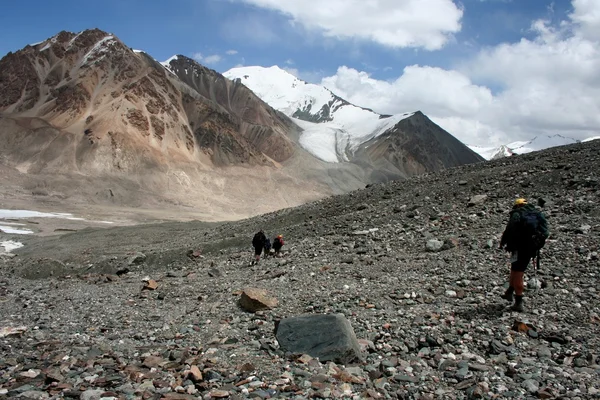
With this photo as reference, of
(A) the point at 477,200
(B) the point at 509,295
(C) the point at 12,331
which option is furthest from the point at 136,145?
(B) the point at 509,295

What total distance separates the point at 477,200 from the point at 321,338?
34.0ft

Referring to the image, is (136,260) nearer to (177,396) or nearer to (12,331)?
(12,331)

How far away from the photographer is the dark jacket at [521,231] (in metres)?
6.73

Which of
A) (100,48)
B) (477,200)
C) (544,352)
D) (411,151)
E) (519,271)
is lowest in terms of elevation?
(544,352)

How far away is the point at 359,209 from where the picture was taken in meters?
18.6

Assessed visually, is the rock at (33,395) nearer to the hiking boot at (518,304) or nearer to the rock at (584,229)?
the hiking boot at (518,304)

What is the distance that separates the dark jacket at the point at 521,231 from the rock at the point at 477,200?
733 centimetres

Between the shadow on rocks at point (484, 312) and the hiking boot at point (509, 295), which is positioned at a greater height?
the hiking boot at point (509, 295)

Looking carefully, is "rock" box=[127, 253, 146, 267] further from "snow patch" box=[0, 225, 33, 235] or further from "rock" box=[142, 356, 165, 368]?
"snow patch" box=[0, 225, 33, 235]

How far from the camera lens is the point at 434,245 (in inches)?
429

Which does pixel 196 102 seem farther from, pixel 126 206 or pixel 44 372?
pixel 44 372

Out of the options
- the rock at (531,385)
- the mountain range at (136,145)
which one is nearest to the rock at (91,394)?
the rock at (531,385)

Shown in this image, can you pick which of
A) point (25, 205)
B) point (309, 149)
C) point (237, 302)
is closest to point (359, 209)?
point (237, 302)

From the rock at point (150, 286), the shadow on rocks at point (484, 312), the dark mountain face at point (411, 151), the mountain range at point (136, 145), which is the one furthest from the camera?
the dark mountain face at point (411, 151)
